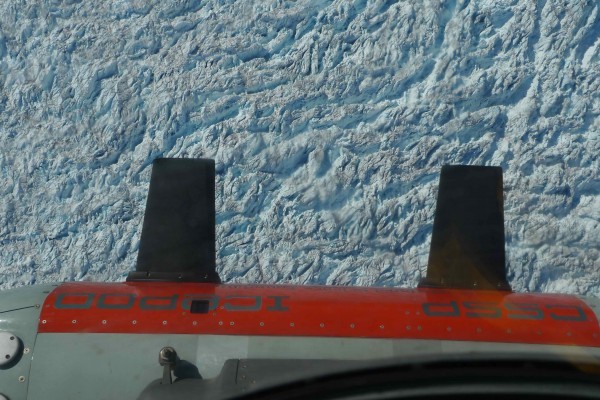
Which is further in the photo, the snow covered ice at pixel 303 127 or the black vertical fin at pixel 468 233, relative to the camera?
the snow covered ice at pixel 303 127

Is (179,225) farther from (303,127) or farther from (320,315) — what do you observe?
(303,127)

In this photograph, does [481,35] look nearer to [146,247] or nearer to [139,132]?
[139,132]

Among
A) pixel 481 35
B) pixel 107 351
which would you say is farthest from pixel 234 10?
pixel 107 351

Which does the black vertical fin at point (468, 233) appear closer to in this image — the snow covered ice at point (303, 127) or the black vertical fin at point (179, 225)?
the black vertical fin at point (179, 225)

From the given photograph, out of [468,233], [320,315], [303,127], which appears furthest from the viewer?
[303,127]

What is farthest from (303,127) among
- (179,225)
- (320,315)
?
(320,315)

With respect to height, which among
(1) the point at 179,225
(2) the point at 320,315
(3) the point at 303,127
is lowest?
(2) the point at 320,315

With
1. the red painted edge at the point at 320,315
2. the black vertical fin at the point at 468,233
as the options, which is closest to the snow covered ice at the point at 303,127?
the black vertical fin at the point at 468,233
